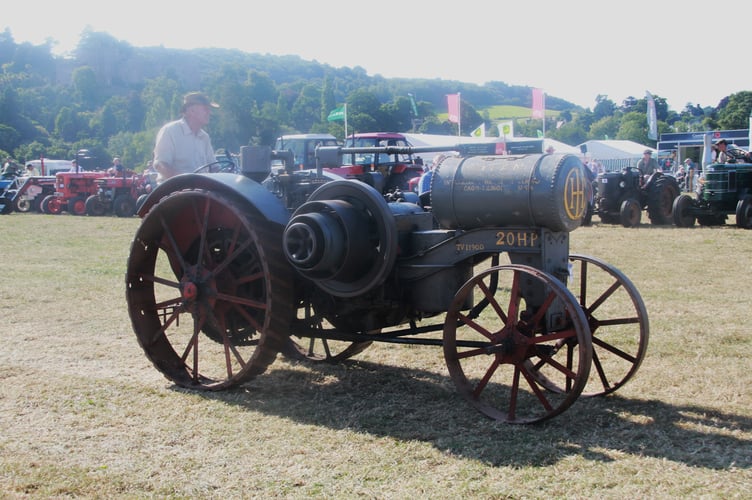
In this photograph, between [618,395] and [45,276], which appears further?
[45,276]

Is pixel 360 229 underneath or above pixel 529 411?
above

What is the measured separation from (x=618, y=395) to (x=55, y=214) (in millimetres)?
23242

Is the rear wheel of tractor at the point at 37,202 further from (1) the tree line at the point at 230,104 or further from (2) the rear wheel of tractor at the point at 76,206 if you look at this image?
(1) the tree line at the point at 230,104

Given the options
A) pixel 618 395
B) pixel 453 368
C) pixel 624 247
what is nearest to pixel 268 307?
pixel 453 368

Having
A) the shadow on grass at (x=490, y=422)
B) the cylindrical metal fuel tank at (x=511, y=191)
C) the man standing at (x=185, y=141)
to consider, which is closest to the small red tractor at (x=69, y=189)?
the man standing at (x=185, y=141)

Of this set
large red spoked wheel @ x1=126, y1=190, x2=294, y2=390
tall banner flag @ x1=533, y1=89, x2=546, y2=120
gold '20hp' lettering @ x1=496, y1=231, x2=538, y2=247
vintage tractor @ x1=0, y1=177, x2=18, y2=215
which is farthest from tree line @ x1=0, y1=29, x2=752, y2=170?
tall banner flag @ x1=533, y1=89, x2=546, y2=120


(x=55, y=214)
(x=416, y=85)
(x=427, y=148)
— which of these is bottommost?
(x=55, y=214)

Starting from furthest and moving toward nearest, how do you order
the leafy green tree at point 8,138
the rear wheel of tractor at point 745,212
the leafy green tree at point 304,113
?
the leafy green tree at point 304,113
the leafy green tree at point 8,138
the rear wheel of tractor at point 745,212

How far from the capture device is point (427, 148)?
4.63 m

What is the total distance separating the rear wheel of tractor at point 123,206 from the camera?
2353 cm

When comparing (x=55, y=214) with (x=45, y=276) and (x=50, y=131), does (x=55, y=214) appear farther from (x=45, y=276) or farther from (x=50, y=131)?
(x=50, y=131)

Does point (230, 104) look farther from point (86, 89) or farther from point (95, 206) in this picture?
point (86, 89)

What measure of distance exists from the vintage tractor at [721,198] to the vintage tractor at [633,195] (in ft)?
2.33

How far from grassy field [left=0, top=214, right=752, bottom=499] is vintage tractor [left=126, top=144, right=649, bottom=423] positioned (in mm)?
252
